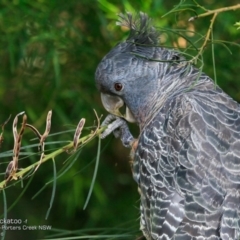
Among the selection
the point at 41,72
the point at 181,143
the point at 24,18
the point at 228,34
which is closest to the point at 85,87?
the point at 41,72

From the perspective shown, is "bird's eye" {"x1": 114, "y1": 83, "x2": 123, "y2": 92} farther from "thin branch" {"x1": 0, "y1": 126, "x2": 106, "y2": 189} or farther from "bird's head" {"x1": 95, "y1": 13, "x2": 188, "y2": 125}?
"thin branch" {"x1": 0, "y1": 126, "x2": 106, "y2": 189}

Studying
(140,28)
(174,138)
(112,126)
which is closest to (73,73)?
(140,28)

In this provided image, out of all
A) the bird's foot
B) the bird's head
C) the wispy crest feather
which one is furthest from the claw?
the wispy crest feather

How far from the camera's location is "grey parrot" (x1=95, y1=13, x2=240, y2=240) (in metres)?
2.76

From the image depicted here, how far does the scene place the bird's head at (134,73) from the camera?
10.3 ft

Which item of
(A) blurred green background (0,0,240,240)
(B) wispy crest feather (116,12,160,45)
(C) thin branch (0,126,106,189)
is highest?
(B) wispy crest feather (116,12,160,45)

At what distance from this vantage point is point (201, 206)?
2.76 m

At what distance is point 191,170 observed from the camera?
110 inches

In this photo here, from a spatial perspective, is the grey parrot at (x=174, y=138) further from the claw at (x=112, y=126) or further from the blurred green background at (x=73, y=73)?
the blurred green background at (x=73, y=73)

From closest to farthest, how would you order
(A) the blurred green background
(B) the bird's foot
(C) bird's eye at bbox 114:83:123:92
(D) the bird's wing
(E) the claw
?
(D) the bird's wing < (E) the claw < (B) the bird's foot < (C) bird's eye at bbox 114:83:123:92 < (A) the blurred green background

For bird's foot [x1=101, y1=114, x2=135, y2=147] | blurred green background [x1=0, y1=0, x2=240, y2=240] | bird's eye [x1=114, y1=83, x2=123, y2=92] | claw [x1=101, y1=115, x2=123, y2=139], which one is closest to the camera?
claw [x1=101, y1=115, x2=123, y2=139]

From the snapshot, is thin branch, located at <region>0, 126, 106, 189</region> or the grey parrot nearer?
thin branch, located at <region>0, 126, 106, 189</region>

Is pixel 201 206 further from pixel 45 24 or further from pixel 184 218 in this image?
pixel 45 24

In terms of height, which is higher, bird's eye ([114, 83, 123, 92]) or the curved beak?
bird's eye ([114, 83, 123, 92])
